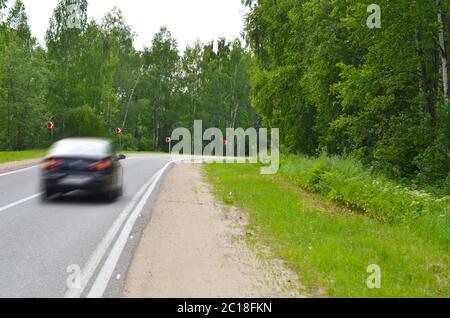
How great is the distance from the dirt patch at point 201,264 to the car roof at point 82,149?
2.53m

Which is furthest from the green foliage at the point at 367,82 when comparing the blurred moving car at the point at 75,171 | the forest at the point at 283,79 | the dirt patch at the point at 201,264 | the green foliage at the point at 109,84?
the green foliage at the point at 109,84

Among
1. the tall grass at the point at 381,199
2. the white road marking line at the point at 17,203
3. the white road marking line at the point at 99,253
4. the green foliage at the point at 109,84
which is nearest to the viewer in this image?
the white road marking line at the point at 99,253

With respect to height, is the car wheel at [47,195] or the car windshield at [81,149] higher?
the car windshield at [81,149]

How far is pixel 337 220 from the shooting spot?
408 inches

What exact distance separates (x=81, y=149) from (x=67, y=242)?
473 cm

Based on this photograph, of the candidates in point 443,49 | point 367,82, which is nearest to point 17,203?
point 367,82

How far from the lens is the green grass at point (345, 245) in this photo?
608cm

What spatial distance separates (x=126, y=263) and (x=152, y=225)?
282cm

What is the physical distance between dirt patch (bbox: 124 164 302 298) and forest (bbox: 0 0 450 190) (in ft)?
33.3

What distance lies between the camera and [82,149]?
12.0 metres

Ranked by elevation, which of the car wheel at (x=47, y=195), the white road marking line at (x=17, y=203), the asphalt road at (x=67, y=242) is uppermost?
the car wheel at (x=47, y=195)

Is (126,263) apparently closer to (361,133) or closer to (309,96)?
(361,133)

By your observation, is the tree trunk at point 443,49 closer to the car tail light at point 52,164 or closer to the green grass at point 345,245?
the green grass at point 345,245
